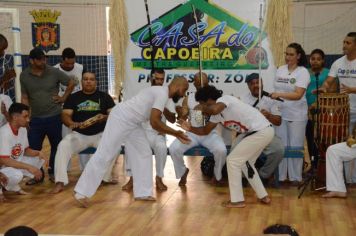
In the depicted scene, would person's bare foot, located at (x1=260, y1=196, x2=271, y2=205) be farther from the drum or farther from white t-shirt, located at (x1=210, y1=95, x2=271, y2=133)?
the drum

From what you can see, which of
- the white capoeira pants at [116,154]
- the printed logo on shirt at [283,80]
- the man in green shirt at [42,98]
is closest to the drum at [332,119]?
the printed logo on shirt at [283,80]

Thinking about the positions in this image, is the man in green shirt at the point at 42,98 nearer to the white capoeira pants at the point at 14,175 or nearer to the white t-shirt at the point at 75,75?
the white t-shirt at the point at 75,75

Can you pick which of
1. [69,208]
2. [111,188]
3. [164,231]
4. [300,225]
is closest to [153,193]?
[111,188]

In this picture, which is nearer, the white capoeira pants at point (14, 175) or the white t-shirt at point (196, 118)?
the white capoeira pants at point (14, 175)

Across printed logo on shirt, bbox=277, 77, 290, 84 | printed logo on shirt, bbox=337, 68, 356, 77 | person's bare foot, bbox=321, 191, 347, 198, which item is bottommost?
person's bare foot, bbox=321, 191, 347, 198

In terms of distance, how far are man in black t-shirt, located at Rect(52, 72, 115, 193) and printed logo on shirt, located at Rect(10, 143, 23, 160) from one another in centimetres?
48

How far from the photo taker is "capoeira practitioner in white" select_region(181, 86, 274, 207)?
4.81 meters

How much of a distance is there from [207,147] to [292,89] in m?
1.14

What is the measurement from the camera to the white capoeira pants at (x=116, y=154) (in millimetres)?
4895

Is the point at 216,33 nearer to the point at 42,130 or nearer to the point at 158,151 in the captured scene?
the point at 158,151

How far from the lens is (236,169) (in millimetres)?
4836

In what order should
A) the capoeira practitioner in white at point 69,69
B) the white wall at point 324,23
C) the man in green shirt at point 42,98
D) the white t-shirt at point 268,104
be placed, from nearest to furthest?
1. the white t-shirt at point 268,104
2. the man in green shirt at point 42,98
3. the capoeira practitioner in white at point 69,69
4. the white wall at point 324,23

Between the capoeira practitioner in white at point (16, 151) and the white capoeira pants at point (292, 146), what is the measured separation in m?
2.71

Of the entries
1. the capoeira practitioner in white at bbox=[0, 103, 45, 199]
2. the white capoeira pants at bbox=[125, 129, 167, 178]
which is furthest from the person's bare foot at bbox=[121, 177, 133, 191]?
the capoeira practitioner in white at bbox=[0, 103, 45, 199]
